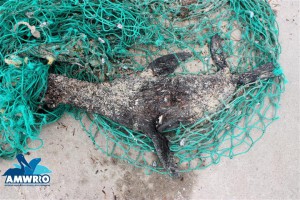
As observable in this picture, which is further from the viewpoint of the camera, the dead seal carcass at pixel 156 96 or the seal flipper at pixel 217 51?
the seal flipper at pixel 217 51

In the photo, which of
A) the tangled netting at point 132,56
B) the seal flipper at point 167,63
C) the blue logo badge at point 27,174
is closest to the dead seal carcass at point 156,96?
the seal flipper at point 167,63

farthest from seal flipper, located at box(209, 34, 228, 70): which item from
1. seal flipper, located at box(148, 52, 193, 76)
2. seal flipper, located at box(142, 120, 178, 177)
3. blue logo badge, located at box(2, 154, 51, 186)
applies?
blue logo badge, located at box(2, 154, 51, 186)

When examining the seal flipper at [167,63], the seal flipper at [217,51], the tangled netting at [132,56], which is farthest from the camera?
the seal flipper at [217,51]

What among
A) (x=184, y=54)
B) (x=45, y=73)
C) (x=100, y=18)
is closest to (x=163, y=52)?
(x=184, y=54)

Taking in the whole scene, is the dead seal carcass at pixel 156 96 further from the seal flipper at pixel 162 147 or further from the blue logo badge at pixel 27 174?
the blue logo badge at pixel 27 174

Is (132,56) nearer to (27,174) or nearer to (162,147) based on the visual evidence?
(162,147)

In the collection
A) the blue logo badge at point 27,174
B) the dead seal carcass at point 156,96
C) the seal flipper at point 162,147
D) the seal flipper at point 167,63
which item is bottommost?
the blue logo badge at point 27,174
